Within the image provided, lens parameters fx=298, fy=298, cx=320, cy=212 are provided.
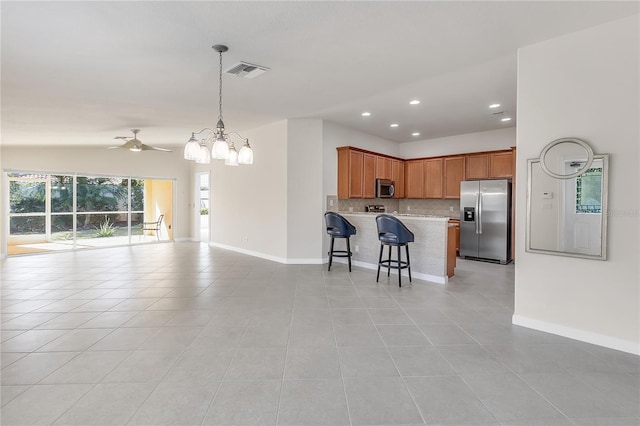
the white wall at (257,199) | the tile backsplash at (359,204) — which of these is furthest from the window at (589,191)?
the white wall at (257,199)

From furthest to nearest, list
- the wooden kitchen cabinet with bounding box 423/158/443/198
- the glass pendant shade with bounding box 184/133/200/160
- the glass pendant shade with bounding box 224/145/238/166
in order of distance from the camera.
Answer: the wooden kitchen cabinet with bounding box 423/158/443/198, the glass pendant shade with bounding box 224/145/238/166, the glass pendant shade with bounding box 184/133/200/160

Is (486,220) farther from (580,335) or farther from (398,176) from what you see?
(580,335)

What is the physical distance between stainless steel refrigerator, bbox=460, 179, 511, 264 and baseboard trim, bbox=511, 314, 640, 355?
333cm

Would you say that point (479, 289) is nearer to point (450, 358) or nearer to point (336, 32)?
point (450, 358)

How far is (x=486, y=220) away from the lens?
237 inches

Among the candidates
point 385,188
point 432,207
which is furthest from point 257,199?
point 432,207

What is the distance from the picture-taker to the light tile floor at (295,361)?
1739 millimetres

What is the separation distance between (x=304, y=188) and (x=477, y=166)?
12.5 ft

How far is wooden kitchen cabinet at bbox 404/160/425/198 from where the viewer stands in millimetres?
7367

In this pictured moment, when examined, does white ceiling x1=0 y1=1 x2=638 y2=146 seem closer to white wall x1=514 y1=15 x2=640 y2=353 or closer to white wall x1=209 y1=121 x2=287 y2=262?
white wall x1=514 y1=15 x2=640 y2=353

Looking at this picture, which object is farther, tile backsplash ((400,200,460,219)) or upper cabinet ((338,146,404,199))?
tile backsplash ((400,200,460,219))

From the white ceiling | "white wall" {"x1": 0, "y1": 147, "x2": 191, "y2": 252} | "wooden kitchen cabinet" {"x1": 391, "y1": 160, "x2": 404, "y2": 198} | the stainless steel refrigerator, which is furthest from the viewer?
"wooden kitchen cabinet" {"x1": 391, "y1": 160, "x2": 404, "y2": 198}

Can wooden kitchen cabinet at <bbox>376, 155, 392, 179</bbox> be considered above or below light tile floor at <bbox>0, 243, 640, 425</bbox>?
above

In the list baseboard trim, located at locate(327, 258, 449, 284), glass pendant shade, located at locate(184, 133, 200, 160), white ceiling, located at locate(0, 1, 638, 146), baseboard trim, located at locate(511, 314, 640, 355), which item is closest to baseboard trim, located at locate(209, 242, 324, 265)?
baseboard trim, located at locate(327, 258, 449, 284)
